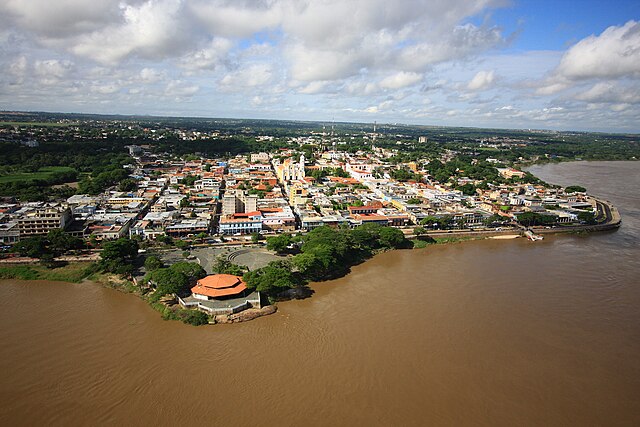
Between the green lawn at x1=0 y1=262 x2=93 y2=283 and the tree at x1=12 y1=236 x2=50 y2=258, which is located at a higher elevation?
the tree at x1=12 y1=236 x2=50 y2=258

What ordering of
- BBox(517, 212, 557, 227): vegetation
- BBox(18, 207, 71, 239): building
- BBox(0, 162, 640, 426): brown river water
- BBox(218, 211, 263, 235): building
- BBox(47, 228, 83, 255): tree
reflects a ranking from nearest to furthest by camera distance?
BBox(0, 162, 640, 426): brown river water, BBox(47, 228, 83, 255): tree, BBox(18, 207, 71, 239): building, BBox(218, 211, 263, 235): building, BBox(517, 212, 557, 227): vegetation

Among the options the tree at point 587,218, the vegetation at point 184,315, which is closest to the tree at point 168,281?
the vegetation at point 184,315

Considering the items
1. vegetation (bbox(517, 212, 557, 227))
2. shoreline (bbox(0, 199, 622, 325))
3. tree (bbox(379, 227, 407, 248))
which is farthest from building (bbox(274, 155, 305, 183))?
vegetation (bbox(517, 212, 557, 227))

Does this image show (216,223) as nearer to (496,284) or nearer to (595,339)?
(496,284)

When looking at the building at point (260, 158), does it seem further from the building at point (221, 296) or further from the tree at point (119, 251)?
the building at point (221, 296)

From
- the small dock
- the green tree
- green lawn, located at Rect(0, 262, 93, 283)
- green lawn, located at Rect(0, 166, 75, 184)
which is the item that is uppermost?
the green tree

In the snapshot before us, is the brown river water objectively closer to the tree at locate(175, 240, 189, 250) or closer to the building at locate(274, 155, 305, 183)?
the tree at locate(175, 240, 189, 250)

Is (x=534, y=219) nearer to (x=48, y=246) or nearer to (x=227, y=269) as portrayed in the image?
(x=227, y=269)

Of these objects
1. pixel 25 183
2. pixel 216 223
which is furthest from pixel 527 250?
pixel 25 183
